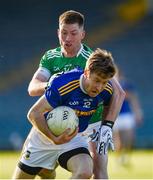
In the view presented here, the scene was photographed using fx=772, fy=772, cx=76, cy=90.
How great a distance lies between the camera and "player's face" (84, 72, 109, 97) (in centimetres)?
766

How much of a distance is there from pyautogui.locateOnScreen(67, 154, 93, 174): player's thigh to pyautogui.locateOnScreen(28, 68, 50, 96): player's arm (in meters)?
0.95

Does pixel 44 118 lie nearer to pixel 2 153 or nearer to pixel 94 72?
pixel 94 72

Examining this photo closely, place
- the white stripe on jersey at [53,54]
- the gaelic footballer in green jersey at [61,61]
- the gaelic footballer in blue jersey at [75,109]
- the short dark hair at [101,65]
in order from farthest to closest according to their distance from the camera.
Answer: the white stripe on jersey at [53,54], the gaelic footballer in green jersey at [61,61], the gaelic footballer in blue jersey at [75,109], the short dark hair at [101,65]

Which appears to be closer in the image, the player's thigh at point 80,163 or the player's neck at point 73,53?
the player's thigh at point 80,163

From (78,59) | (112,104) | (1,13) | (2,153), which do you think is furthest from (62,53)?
(1,13)

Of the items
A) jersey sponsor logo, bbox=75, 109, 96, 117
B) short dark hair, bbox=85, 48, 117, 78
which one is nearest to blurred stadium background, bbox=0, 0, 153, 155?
jersey sponsor logo, bbox=75, 109, 96, 117

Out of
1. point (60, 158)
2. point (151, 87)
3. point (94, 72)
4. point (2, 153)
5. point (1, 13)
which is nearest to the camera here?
point (94, 72)

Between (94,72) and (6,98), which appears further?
(6,98)

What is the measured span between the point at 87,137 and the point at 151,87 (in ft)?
55.9

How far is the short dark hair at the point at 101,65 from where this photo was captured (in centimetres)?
763

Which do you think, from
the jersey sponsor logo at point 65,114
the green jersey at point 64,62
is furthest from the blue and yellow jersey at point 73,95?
the green jersey at point 64,62

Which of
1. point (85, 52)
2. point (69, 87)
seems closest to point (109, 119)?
point (69, 87)

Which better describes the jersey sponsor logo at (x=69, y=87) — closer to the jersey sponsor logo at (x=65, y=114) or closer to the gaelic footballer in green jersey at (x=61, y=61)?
the jersey sponsor logo at (x=65, y=114)

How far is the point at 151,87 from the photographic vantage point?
25297 millimetres
